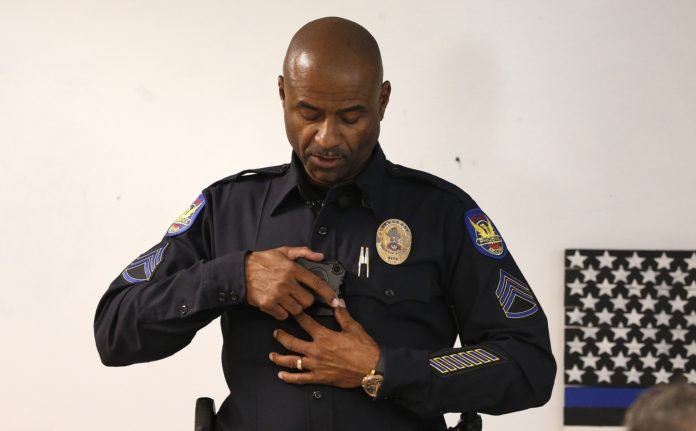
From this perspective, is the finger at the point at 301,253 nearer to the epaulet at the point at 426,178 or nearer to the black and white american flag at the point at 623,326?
the epaulet at the point at 426,178

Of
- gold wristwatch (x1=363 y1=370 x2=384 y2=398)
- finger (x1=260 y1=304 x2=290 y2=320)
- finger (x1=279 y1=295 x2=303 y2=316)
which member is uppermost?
finger (x1=279 y1=295 x2=303 y2=316)

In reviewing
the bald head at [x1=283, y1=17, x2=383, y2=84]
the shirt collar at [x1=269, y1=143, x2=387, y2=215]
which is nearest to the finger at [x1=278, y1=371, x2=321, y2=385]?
the shirt collar at [x1=269, y1=143, x2=387, y2=215]

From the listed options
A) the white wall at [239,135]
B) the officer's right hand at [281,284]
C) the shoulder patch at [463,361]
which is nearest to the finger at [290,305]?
the officer's right hand at [281,284]

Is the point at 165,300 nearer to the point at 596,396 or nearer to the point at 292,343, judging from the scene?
the point at 292,343

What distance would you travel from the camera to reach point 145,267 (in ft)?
5.94

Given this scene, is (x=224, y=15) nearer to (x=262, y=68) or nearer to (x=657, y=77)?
(x=262, y=68)

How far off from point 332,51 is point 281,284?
1.40 feet

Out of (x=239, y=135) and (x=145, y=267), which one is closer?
(x=145, y=267)

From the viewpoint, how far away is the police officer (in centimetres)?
164

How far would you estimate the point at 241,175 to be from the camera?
1918 mm

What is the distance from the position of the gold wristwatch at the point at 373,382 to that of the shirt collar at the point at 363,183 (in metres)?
0.32

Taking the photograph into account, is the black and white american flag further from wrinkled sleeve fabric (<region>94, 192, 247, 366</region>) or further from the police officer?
wrinkled sleeve fabric (<region>94, 192, 247, 366</region>)

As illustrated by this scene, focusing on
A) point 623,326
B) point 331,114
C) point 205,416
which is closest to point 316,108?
point 331,114

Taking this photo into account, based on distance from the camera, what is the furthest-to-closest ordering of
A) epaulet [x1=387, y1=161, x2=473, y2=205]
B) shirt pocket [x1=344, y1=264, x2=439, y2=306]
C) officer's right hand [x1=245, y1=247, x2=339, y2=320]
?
1. epaulet [x1=387, y1=161, x2=473, y2=205]
2. shirt pocket [x1=344, y1=264, x2=439, y2=306]
3. officer's right hand [x1=245, y1=247, x2=339, y2=320]
